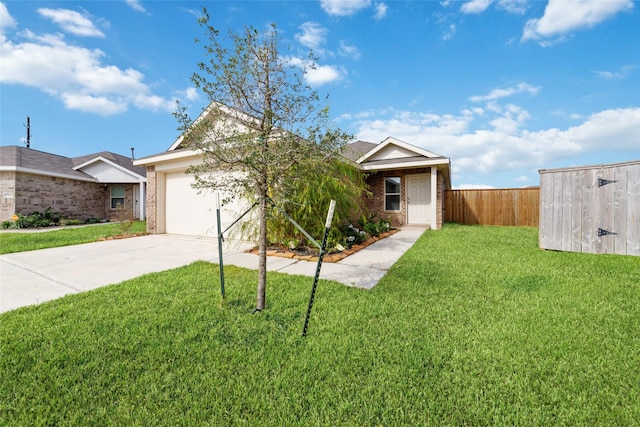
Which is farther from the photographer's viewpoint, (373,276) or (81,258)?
(81,258)

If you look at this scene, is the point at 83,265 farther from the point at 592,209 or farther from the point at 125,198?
the point at 125,198

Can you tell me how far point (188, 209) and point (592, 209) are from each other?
1099 centimetres

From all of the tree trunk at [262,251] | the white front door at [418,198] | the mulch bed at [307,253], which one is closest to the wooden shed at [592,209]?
the mulch bed at [307,253]

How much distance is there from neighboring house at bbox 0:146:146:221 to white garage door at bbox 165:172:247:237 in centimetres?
895

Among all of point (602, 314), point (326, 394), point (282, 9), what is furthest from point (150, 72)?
point (602, 314)

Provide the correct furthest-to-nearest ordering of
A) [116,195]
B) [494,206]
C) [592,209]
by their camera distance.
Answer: [116,195]
[494,206]
[592,209]

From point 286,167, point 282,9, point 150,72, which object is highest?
point 282,9

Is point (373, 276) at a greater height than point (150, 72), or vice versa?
point (150, 72)

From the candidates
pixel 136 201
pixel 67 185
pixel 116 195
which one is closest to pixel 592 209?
pixel 136 201

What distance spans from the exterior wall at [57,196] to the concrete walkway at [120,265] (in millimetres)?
9629

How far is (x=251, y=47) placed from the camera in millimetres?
2979

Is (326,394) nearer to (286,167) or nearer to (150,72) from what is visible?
(286,167)

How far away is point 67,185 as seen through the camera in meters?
15.1

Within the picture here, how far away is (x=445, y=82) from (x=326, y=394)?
983 cm
